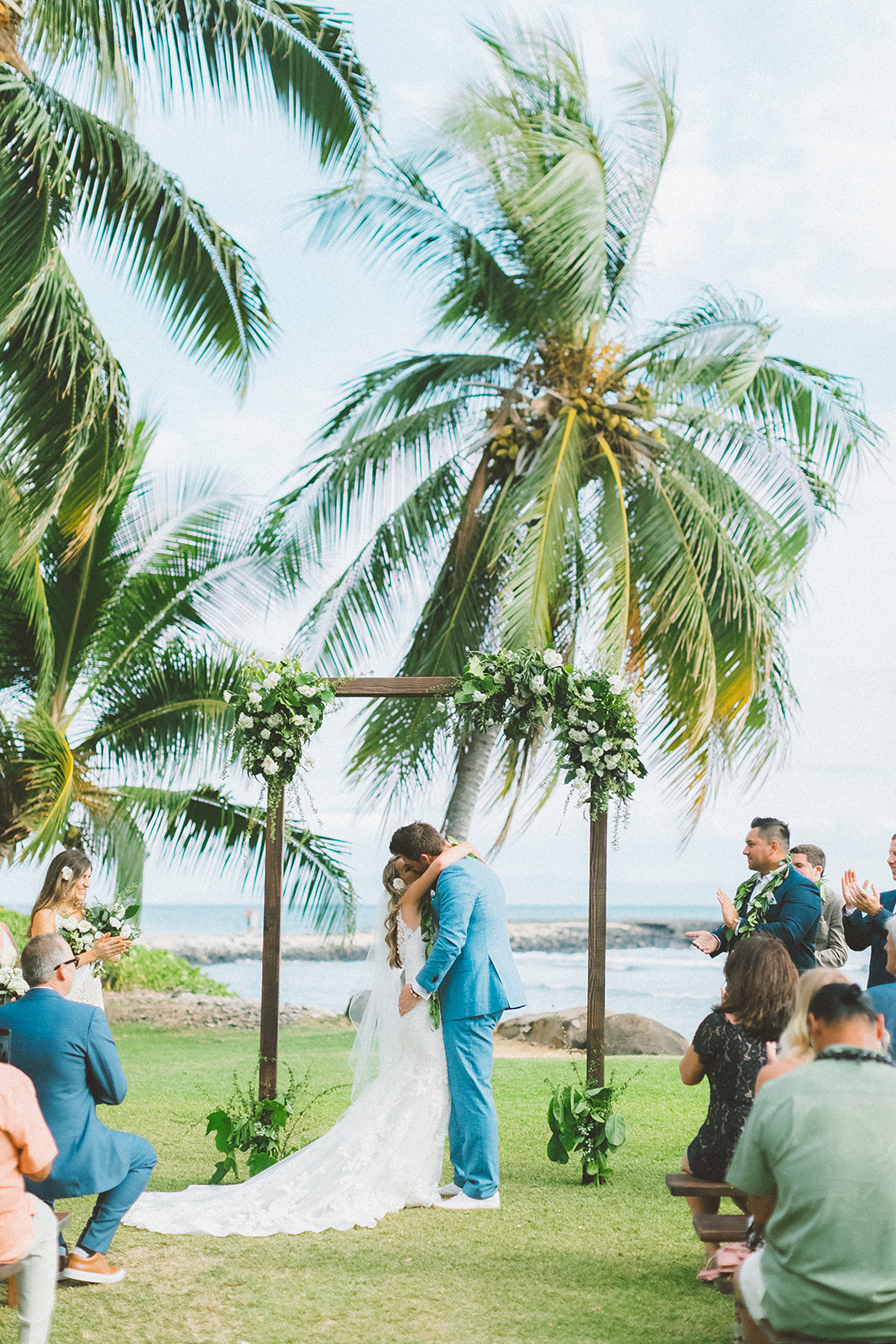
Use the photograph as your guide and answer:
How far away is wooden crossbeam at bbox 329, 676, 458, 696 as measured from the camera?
7.03 m

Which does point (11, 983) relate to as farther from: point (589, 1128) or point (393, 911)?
point (589, 1128)

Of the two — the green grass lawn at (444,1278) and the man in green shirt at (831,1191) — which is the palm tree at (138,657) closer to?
the green grass lawn at (444,1278)

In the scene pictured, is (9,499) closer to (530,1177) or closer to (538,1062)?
(530,1177)

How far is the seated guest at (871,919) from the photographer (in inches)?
240

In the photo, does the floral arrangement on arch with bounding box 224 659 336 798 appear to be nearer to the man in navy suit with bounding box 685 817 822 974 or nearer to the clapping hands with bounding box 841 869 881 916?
the man in navy suit with bounding box 685 817 822 974

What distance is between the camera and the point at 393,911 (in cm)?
653

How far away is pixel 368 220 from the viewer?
1327cm

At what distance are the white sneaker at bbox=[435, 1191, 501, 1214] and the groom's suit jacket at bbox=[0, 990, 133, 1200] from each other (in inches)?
75.6

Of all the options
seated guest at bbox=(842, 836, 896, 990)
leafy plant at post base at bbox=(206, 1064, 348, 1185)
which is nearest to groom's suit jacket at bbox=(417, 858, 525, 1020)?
leafy plant at post base at bbox=(206, 1064, 348, 1185)

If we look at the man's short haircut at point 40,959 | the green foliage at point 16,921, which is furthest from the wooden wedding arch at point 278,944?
the green foliage at point 16,921

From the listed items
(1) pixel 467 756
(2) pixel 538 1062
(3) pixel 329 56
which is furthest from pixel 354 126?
(2) pixel 538 1062

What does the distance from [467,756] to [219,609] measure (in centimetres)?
309

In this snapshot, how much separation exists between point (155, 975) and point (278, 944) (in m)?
13.6

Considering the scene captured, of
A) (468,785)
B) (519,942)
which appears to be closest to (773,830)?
(468,785)
